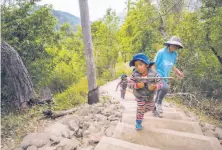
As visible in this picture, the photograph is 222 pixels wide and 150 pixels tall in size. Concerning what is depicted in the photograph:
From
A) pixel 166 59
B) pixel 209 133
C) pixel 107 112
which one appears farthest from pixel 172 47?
pixel 107 112

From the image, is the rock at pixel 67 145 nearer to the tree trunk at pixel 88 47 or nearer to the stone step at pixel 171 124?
the stone step at pixel 171 124

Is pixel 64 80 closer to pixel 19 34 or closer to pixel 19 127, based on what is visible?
pixel 19 34

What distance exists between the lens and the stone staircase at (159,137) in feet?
7.36

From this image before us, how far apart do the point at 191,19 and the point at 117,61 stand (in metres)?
8.05

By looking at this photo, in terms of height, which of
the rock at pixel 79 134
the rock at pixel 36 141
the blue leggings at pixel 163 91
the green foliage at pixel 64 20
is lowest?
the rock at pixel 79 134

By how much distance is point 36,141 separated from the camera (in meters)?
2.35

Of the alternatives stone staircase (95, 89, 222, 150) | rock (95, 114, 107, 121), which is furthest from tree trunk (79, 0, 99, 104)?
stone staircase (95, 89, 222, 150)

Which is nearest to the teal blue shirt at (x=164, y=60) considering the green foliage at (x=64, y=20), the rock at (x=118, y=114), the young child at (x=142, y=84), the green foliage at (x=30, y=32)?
the young child at (x=142, y=84)

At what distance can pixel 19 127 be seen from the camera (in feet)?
10.1

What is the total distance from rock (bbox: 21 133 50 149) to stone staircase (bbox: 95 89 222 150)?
722 mm

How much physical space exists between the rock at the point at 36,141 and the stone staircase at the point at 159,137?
2.37 ft

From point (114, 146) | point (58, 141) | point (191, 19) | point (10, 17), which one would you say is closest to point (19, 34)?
point (10, 17)

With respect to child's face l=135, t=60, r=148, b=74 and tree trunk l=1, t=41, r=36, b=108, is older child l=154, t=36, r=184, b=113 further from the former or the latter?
tree trunk l=1, t=41, r=36, b=108

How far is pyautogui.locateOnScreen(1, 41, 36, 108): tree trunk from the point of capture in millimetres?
3688
